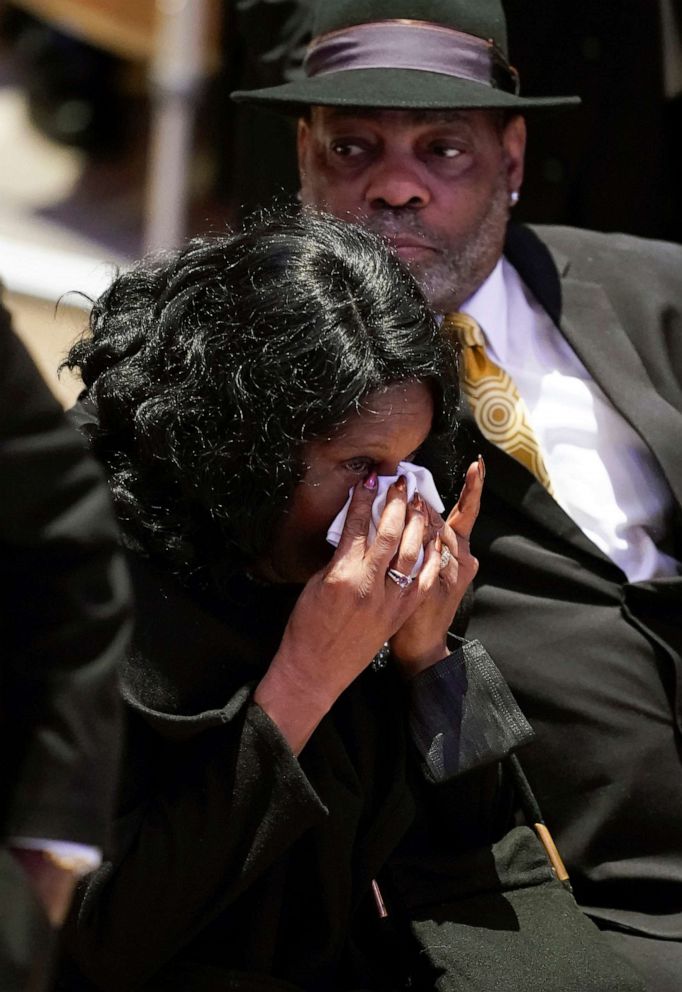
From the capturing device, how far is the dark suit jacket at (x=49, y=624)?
1.59m

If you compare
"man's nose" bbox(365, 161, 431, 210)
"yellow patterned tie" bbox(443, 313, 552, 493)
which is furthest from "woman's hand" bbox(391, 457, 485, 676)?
"man's nose" bbox(365, 161, 431, 210)

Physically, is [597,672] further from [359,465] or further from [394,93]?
[394,93]

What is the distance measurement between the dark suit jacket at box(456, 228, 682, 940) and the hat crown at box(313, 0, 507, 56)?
67cm

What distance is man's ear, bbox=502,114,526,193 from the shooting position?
3.05 meters

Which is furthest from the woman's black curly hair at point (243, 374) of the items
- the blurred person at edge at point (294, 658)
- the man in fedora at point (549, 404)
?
the man in fedora at point (549, 404)

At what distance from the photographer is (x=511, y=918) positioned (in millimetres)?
2264

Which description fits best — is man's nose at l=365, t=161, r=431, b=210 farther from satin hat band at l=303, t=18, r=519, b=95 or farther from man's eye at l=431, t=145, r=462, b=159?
satin hat band at l=303, t=18, r=519, b=95

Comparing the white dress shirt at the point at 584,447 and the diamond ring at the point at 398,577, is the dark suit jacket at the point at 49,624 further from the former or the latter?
the white dress shirt at the point at 584,447

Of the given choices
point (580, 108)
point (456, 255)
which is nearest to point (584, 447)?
point (456, 255)

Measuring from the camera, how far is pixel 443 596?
7.54 feet

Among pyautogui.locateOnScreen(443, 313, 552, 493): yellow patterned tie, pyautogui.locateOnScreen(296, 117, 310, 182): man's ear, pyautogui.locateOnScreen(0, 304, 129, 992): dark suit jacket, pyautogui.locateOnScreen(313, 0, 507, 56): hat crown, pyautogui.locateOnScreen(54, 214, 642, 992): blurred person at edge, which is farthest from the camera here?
pyautogui.locateOnScreen(296, 117, 310, 182): man's ear

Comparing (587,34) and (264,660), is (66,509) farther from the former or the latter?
(587,34)

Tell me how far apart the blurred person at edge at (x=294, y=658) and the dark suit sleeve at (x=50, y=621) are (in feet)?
1.61

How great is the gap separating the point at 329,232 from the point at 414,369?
242mm
